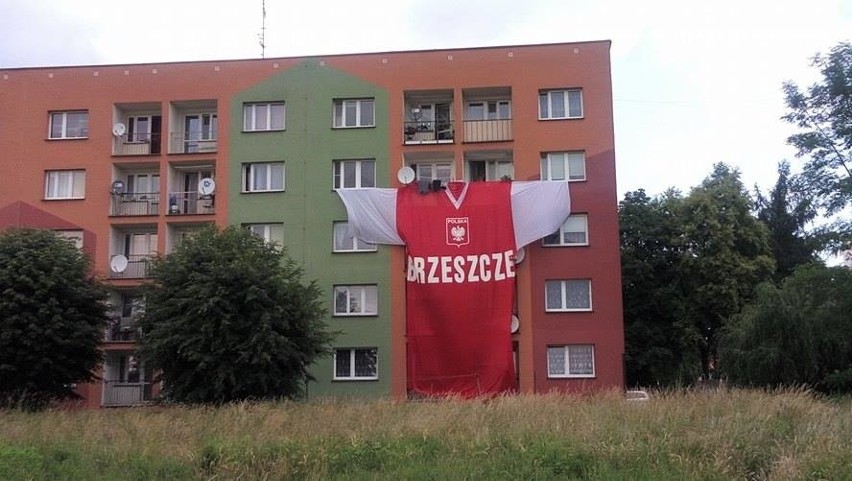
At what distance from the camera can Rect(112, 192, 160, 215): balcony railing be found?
39781 mm

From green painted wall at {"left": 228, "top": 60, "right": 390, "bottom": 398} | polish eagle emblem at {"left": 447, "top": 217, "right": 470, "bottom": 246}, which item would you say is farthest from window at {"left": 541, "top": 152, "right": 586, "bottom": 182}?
green painted wall at {"left": 228, "top": 60, "right": 390, "bottom": 398}

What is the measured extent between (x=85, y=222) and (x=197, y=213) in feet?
15.7

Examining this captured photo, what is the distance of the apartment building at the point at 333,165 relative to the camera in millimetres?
36906

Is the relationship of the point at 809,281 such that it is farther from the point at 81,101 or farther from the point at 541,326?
the point at 81,101

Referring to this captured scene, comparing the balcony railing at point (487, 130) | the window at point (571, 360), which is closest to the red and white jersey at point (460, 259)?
the window at point (571, 360)

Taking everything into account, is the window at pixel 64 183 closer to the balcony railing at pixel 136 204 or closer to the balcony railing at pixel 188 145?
the balcony railing at pixel 136 204

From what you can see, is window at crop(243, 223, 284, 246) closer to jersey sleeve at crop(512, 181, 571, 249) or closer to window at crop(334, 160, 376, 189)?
window at crop(334, 160, 376, 189)

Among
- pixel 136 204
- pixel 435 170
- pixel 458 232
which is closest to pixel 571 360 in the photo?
pixel 458 232

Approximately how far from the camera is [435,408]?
1844 cm

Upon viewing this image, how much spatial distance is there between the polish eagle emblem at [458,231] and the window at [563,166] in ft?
12.7

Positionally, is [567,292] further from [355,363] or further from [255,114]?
[255,114]

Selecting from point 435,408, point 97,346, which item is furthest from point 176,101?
point 435,408

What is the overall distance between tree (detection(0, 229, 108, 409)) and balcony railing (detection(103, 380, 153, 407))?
4.75 m

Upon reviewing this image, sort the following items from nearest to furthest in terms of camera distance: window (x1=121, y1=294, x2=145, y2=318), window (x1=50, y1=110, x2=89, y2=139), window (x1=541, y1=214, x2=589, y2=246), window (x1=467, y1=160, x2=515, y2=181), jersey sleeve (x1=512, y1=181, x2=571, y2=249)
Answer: jersey sleeve (x1=512, y1=181, x2=571, y2=249)
window (x1=541, y1=214, x2=589, y2=246)
window (x1=121, y1=294, x2=145, y2=318)
window (x1=467, y1=160, x2=515, y2=181)
window (x1=50, y1=110, x2=89, y2=139)
